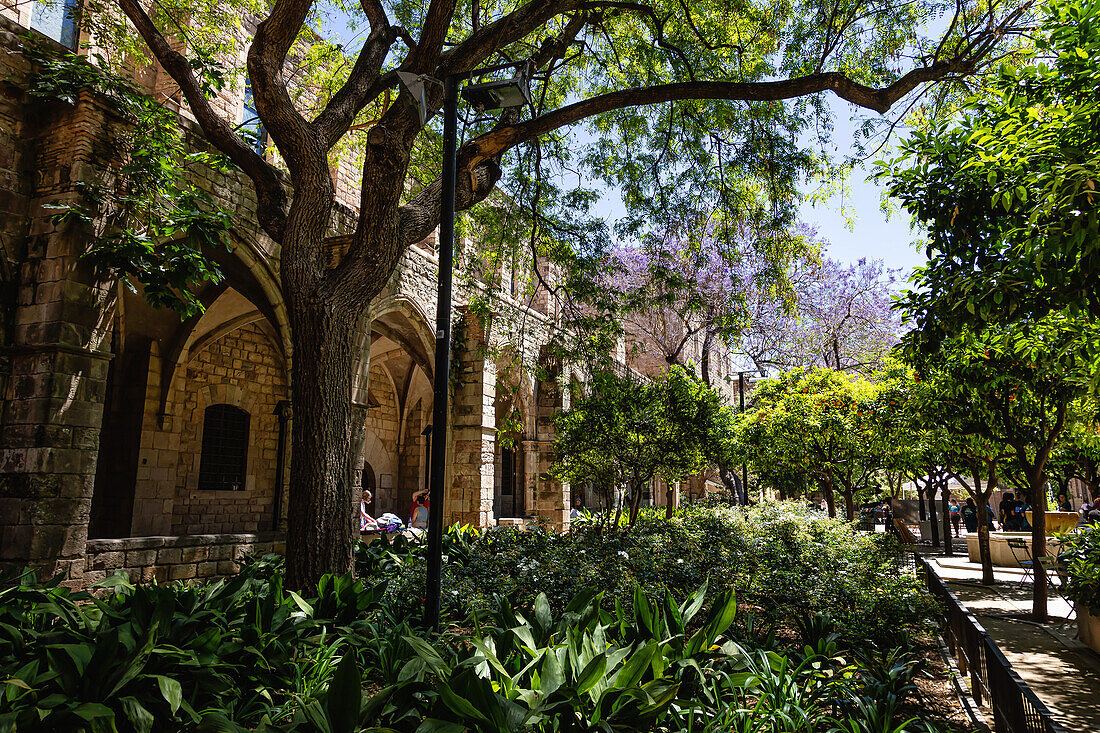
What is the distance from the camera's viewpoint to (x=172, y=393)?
11648 mm

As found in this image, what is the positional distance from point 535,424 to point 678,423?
6014 mm

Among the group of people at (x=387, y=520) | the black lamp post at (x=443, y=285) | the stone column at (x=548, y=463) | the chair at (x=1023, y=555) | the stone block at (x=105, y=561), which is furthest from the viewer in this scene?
the stone column at (x=548, y=463)

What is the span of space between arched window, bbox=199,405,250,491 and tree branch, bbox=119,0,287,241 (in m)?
7.89

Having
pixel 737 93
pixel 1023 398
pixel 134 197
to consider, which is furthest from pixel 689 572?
pixel 134 197

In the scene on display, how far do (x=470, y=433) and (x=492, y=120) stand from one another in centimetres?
630

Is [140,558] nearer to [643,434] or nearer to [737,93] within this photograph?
[643,434]

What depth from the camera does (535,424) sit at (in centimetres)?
1648

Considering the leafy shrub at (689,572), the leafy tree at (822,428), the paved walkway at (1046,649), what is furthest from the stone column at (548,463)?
the paved walkway at (1046,649)

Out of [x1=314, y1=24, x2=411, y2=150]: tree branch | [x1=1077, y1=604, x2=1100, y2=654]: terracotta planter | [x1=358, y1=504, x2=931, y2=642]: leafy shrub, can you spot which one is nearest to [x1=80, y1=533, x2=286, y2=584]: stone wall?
[x1=358, y1=504, x2=931, y2=642]: leafy shrub

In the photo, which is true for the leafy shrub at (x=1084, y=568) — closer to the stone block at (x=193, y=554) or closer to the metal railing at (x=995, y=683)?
the metal railing at (x=995, y=683)

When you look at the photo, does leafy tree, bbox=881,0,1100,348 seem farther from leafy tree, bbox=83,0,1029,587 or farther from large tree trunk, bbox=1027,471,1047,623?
large tree trunk, bbox=1027,471,1047,623

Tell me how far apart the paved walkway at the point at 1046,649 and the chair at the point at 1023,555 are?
0.97ft

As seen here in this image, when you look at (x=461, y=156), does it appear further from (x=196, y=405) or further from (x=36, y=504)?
(x=196, y=405)

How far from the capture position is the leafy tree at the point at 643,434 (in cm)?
1091
